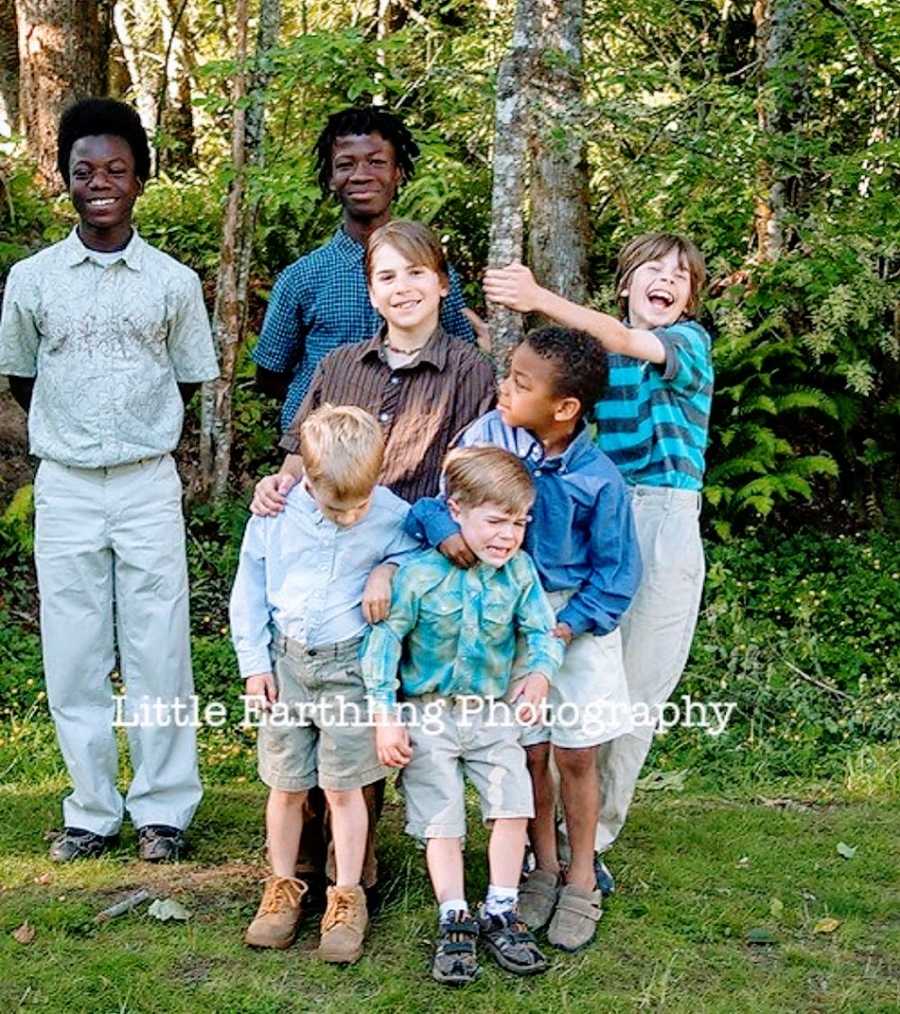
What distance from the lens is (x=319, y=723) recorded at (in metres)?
3.87

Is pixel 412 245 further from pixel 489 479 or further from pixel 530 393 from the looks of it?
pixel 489 479

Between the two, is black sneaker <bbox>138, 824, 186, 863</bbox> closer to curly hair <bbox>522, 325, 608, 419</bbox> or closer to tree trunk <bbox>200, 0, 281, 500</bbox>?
curly hair <bbox>522, 325, 608, 419</bbox>

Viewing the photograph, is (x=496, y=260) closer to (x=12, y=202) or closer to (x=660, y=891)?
(x=660, y=891)

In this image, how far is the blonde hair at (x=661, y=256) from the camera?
13.5ft

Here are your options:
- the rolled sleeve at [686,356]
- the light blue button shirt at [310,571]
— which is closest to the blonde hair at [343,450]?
the light blue button shirt at [310,571]

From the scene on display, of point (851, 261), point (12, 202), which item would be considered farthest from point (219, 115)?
point (851, 261)

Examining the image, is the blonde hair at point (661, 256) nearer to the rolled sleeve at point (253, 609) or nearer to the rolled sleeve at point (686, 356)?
the rolled sleeve at point (686, 356)

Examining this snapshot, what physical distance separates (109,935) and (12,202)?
20.4ft

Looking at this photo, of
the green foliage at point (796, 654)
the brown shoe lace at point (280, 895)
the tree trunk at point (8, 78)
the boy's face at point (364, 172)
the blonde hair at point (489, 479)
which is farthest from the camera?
the tree trunk at point (8, 78)

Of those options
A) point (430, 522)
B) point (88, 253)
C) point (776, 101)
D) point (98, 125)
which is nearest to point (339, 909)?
point (430, 522)

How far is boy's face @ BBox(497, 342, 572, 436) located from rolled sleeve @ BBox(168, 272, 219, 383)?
1.27 metres

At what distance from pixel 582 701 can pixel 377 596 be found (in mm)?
683

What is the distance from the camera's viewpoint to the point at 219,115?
36.7 feet

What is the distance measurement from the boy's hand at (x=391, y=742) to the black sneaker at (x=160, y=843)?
1163 mm
